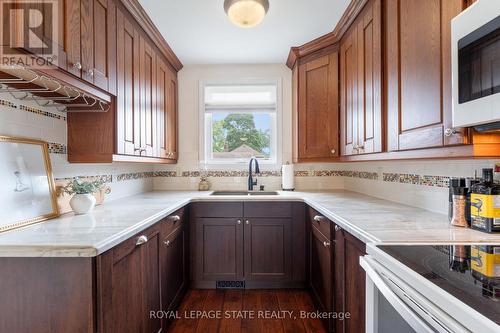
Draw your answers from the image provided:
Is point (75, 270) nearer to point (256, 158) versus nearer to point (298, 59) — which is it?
point (256, 158)

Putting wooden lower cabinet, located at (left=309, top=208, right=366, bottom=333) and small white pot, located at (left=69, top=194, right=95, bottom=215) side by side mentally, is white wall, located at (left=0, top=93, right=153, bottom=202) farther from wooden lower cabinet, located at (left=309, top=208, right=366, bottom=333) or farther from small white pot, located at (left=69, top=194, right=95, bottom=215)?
wooden lower cabinet, located at (left=309, top=208, right=366, bottom=333)

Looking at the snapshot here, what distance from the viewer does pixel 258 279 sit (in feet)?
7.85

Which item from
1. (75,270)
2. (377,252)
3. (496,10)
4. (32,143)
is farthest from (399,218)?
(32,143)

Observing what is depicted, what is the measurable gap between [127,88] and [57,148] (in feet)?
1.89

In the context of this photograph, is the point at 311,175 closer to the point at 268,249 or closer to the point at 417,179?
the point at 268,249

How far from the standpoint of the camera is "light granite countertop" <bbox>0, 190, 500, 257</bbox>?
1.00m

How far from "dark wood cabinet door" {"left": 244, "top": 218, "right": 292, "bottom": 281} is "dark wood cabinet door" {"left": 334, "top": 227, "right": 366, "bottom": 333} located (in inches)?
30.8

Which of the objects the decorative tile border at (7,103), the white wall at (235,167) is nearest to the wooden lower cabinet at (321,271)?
the white wall at (235,167)

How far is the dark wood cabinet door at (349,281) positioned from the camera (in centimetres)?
124

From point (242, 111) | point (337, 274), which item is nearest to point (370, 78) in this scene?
point (337, 274)

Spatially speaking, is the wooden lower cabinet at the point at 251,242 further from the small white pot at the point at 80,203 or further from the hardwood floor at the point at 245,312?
the small white pot at the point at 80,203

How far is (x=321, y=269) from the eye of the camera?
1.95 meters

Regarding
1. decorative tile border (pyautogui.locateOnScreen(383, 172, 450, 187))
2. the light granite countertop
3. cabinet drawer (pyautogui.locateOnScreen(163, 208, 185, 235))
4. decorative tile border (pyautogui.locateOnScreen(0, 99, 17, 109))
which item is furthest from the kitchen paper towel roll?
decorative tile border (pyautogui.locateOnScreen(0, 99, 17, 109))

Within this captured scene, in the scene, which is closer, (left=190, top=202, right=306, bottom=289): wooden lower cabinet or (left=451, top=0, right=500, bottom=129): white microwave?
(left=451, top=0, right=500, bottom=129): white microwave
